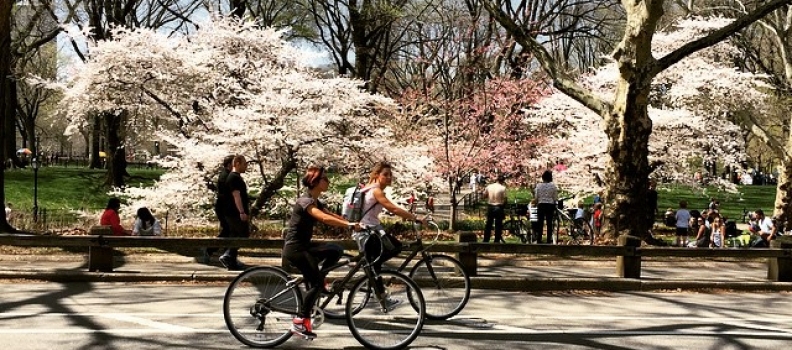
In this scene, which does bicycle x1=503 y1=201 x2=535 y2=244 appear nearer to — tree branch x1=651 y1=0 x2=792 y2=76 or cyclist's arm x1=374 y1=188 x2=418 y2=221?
tree branch x1=651 y1=0 x2=792 y2=76

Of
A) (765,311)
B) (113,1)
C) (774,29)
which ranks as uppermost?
(113,1)

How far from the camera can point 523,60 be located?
3194cm

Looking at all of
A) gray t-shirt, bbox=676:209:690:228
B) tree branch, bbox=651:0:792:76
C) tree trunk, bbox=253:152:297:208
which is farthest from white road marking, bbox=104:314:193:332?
gray t-shirt, bbox=676:209:690:228

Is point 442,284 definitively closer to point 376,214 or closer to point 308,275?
point 376,214

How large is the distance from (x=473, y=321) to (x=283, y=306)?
241cm

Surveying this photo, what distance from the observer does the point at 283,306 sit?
270 inches

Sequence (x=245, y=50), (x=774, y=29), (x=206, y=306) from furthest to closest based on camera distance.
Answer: (x=774, y=29)
(x=245, y=50)
(x=206, y=306)

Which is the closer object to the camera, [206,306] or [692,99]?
[206,306]

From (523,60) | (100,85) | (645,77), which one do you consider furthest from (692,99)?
(100,85)

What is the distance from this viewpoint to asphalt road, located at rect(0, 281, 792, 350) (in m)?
7.04

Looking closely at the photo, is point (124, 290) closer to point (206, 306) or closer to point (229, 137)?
point (206, 306)

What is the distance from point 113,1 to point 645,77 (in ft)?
81.5

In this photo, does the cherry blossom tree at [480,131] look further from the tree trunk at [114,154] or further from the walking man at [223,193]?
the tree trunk at [114,154]

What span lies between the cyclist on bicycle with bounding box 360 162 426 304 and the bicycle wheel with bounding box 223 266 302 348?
0.89 m
